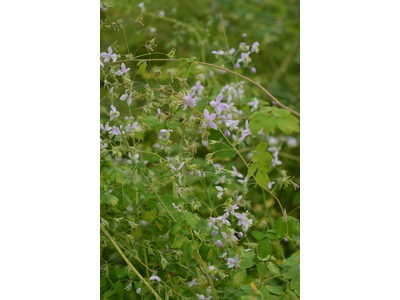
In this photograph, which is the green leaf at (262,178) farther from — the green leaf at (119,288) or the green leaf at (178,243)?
the green leaf at (119,288)

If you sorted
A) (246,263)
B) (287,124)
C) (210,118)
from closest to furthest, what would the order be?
(287,124), (210,118), (246,263)

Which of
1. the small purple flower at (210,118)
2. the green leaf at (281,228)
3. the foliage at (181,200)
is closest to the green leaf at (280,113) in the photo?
the foliage at (181,200)

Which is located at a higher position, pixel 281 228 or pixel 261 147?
pixel 261 147

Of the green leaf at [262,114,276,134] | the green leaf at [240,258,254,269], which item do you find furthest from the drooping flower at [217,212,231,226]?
the green leaf at [262,114,276,134]

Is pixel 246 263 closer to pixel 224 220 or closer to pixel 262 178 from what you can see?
pixel 224 220

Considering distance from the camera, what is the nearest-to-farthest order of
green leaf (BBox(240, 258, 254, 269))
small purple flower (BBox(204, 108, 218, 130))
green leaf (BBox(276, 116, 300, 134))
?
1. green leaf (BBox(276, 116, 300, 134))
2. small purple flower (BBox(204, 108, 218, 130))
3. green leaf (BBox(240, 258, 254, 269))

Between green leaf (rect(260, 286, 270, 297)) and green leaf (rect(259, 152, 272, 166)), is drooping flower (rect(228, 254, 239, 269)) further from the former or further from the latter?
green leaf (rect(259, 152, 272, 166))

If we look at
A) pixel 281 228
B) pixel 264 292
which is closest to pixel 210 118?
pixel 281 228

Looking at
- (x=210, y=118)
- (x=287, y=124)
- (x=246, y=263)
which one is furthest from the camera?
(x=246, y=263)
